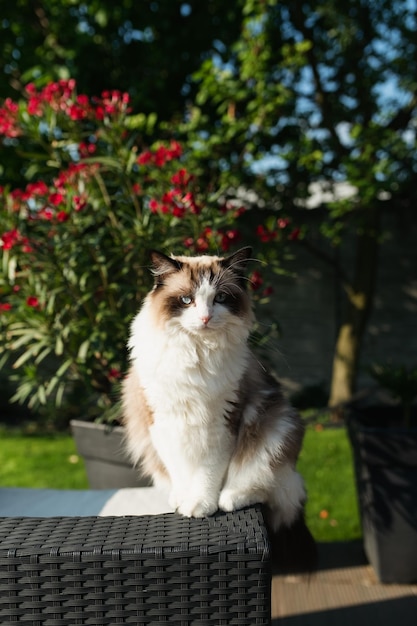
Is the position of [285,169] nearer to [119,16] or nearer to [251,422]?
[119,16]

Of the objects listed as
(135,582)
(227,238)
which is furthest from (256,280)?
(135,582)

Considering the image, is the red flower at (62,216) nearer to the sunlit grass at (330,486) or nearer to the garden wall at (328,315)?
the sunlit grass at (330,486)

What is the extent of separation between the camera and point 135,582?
1.19 m

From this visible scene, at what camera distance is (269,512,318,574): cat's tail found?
1751mm

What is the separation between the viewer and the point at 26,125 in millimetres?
2854

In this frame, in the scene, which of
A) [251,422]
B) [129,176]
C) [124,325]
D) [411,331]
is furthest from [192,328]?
[411,331]

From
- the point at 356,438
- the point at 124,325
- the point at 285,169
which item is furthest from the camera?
the point at 285,169

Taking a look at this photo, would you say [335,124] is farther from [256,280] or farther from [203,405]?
[203,405]

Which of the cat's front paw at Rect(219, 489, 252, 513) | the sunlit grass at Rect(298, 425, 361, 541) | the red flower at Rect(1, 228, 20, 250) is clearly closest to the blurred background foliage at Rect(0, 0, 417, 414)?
the sunlit grass at Rect(298, 425, 361, 541)

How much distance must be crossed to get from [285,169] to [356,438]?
296cm

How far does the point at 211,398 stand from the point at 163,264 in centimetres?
41

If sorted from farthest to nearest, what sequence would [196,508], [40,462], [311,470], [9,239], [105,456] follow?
1. [40,462]
2. [311,470]
3. [105,456]
4. [9,239]
5. [196,508]

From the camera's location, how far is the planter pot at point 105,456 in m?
2.77

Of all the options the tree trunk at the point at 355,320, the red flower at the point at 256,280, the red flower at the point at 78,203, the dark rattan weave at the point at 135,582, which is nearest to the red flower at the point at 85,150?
the red flower at the point at 78,203
